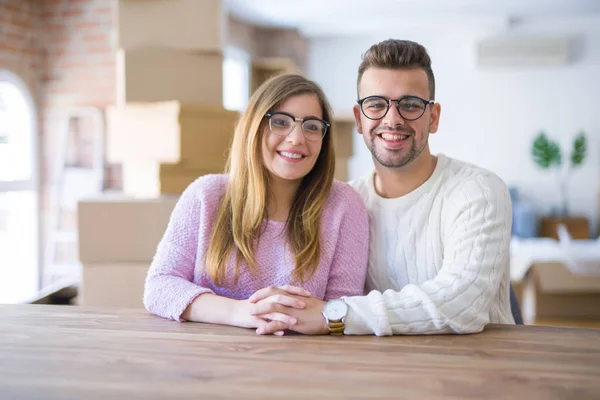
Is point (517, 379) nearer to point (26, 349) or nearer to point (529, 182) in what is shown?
point (26, 349)

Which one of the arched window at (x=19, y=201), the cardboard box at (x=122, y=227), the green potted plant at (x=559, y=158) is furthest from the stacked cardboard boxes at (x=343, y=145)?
the green potted plant at (x=559, y=158)

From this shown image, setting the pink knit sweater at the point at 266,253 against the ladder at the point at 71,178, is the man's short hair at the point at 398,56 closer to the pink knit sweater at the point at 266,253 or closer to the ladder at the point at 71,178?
the pink knit sweater at the point at 266,253

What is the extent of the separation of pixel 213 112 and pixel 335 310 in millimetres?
1352

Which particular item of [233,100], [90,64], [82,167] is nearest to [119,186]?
[82,167]

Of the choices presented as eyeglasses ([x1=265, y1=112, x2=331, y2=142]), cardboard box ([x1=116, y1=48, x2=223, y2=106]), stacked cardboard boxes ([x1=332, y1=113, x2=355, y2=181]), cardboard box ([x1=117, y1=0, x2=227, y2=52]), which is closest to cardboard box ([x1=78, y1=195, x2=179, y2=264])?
cardboard box ([x1=116, y1=48, x2=223, y2=106])

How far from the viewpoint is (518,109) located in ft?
22.1

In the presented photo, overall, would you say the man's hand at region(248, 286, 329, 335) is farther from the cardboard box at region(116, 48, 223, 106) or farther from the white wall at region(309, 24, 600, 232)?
the white wall at region(309, 24, 600, 232)

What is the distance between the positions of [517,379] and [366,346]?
29 centimetres

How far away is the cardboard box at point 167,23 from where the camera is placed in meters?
2.34

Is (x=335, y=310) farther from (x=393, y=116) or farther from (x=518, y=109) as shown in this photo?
(x=518, y=109)

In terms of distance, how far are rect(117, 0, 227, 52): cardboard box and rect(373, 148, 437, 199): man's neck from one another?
1063 mm

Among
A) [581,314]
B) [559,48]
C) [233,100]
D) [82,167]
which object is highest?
[559,48]

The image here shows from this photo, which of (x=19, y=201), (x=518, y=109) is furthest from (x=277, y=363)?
(x=518, y=109)

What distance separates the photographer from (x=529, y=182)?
6703 mm
